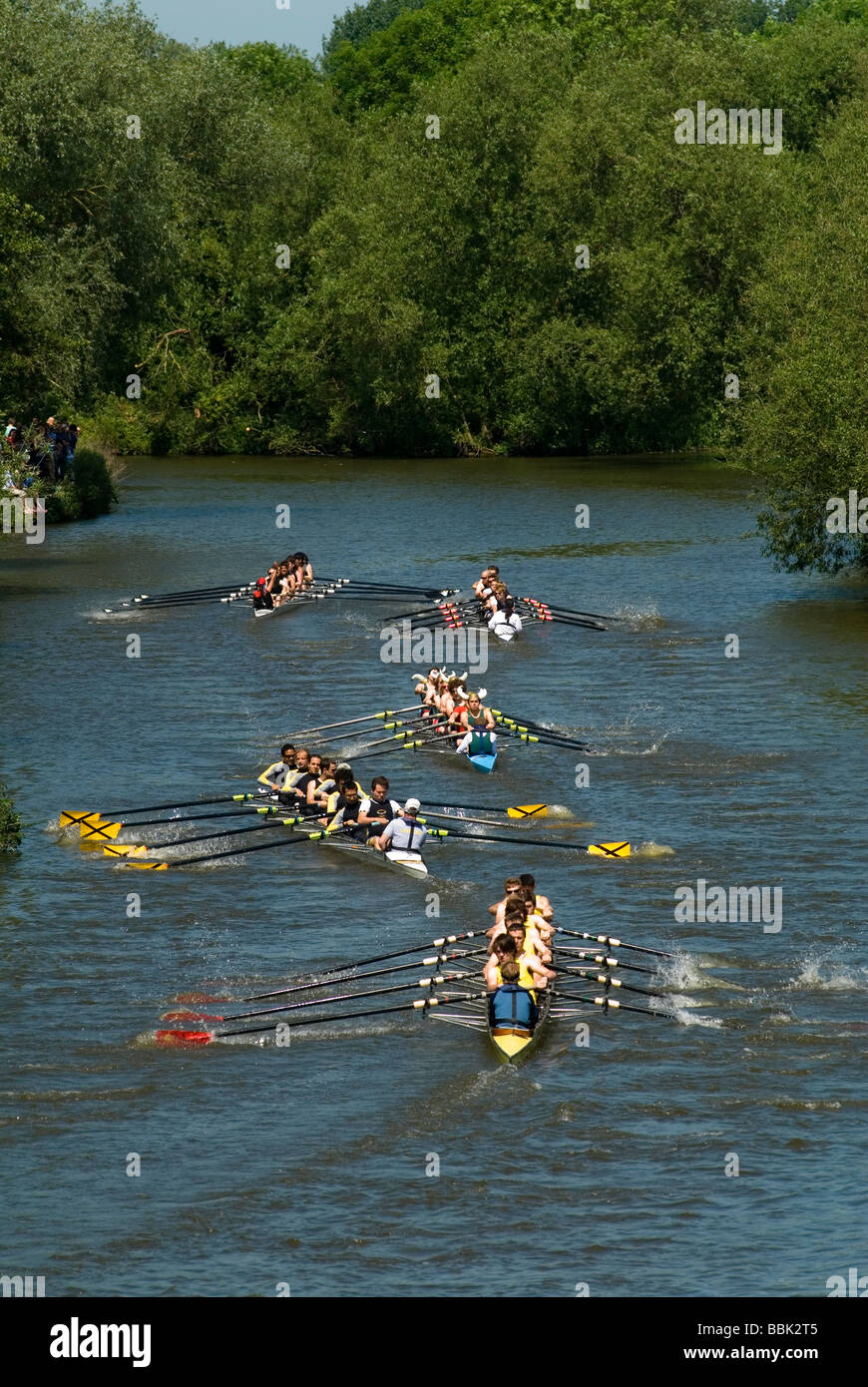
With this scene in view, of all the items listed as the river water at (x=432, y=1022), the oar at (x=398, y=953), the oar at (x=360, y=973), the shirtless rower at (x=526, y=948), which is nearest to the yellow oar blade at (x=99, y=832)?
the river water at (x=432, y=1022)

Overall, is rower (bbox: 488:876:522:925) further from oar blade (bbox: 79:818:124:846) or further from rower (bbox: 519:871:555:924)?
oar blade (bbox: 79:818:124:846)

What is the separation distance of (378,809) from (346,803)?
0.69 metres

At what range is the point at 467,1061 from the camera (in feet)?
66.3

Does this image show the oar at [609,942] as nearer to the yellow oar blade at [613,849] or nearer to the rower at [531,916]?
the rower at [531,916]

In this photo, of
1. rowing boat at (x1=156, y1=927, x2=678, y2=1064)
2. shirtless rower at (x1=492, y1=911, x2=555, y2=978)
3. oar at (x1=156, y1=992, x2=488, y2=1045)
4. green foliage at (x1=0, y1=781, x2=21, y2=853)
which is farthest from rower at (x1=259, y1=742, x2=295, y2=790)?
oar at (x1=156, y1=992, x2=488, y2=1045)

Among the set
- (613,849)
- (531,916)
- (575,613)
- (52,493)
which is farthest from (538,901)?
(52,493)

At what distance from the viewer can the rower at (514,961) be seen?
69.8 feet

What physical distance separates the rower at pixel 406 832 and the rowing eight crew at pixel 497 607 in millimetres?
17641

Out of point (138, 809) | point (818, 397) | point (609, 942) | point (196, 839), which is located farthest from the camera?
point (818, 397)

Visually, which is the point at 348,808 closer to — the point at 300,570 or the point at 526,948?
the point at 526,948

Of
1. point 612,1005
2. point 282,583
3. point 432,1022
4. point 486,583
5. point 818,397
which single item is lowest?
point 432,1022

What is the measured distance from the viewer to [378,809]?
2766 cm

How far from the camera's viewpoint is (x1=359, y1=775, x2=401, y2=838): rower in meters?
27.5

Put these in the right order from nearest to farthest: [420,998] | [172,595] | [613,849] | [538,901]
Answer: [420,998]
[538,901]
[613,849]
[172,595]
